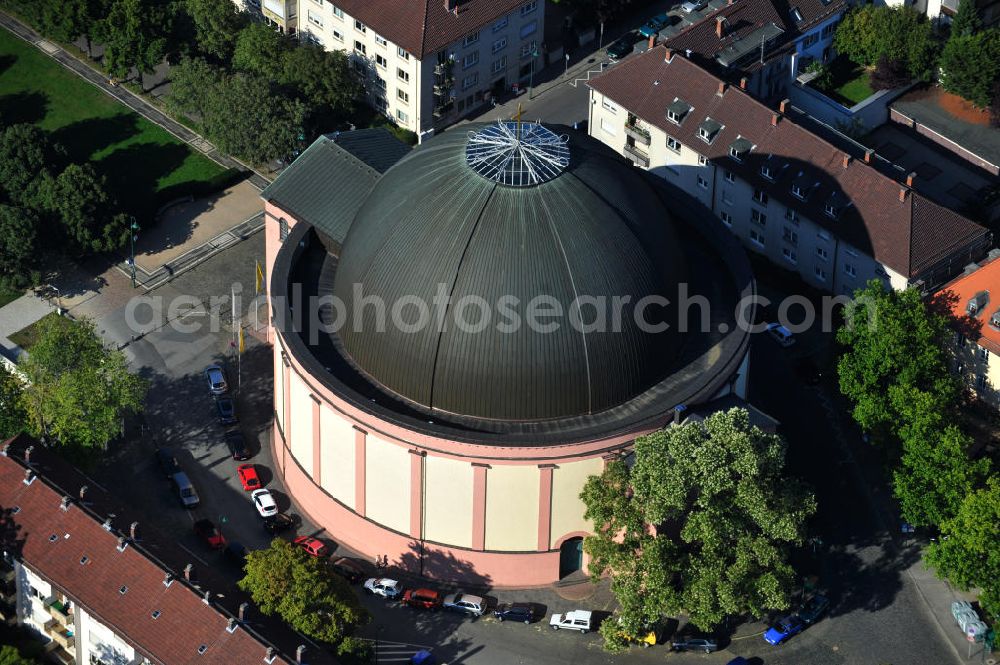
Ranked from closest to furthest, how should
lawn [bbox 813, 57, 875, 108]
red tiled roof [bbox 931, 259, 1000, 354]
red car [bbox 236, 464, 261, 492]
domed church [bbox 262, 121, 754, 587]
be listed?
1. domed church [bbox 262, 121, 754, 587]
2. red car [bbox 236, 464, 261, 492]
3. red tiled roof [bbox 931, 259, 1000, 354]
4. lawn [bbox 813, 57, 875, 108]

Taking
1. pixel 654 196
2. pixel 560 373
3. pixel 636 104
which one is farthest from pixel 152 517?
pixel 636 104

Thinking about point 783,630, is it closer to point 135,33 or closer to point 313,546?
point 313,546

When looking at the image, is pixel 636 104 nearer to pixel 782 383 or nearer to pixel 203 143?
pixel 782 383

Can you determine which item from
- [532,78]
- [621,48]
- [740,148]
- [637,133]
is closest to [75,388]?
[637,133]

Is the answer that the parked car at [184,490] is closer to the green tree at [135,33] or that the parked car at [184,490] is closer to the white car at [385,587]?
the white car at [385,587]

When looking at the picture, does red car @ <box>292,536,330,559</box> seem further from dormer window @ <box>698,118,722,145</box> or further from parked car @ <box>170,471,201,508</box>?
dormer window @ <box>698,118,722,145</box>

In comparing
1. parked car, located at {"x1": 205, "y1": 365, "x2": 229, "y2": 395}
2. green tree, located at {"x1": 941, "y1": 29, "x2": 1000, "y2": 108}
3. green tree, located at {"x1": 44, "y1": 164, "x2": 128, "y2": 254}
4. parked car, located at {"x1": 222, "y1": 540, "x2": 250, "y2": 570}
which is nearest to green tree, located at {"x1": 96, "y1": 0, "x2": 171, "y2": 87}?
green tree, located at {"x1": 44, "y1": 164, "x2": 128, "y2": 254}

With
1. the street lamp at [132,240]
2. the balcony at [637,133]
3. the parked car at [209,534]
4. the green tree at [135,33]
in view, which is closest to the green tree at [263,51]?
the green tree at [135,33]
